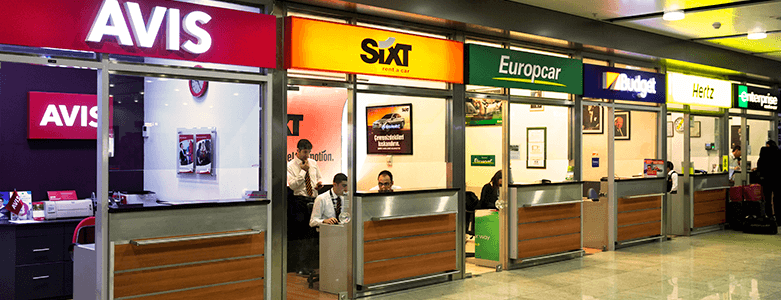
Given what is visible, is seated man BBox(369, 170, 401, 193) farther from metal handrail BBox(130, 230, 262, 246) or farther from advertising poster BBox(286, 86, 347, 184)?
advertising poster BBox(286, 86, 347, 184)

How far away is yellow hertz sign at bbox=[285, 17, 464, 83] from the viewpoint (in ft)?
17.6

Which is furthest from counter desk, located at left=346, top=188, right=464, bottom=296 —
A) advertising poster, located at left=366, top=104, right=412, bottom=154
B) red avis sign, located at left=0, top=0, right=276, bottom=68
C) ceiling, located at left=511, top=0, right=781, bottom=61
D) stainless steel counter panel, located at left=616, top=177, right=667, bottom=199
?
stainless steel counter panel, located at left=616, top=177, right=667, bottom=199

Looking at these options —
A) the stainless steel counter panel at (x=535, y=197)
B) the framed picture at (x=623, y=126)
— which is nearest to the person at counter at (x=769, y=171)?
the framed picture at (x=623, y=126)

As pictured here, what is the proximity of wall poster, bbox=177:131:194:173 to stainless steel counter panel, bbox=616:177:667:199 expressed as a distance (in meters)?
6.13

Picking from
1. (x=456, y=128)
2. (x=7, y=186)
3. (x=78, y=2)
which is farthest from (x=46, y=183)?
(x=456, y=128)

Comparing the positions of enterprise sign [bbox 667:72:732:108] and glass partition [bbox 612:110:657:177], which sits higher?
enterprise sign [bbox 667:72:732:108]

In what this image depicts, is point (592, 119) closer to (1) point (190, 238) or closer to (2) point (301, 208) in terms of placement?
(2) point (301, 208)

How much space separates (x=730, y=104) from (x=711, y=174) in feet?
4.12

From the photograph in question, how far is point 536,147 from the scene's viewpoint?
773 cm

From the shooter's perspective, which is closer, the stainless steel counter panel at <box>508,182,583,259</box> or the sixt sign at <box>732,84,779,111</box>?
the stainless steel counter panel at <box>508,182,583,259</box>

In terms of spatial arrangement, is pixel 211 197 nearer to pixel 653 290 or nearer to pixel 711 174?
pixel 653 290

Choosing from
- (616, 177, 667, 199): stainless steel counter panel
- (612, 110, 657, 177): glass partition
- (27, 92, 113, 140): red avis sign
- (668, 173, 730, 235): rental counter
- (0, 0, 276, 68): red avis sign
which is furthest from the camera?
(668, 173, 730, 235): rental counter

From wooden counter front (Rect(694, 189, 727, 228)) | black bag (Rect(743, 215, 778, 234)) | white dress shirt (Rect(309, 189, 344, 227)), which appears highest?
white dress shirt (Rect(309, 189, 344, 227))

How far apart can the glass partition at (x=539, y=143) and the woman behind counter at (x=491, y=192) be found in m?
0.17
